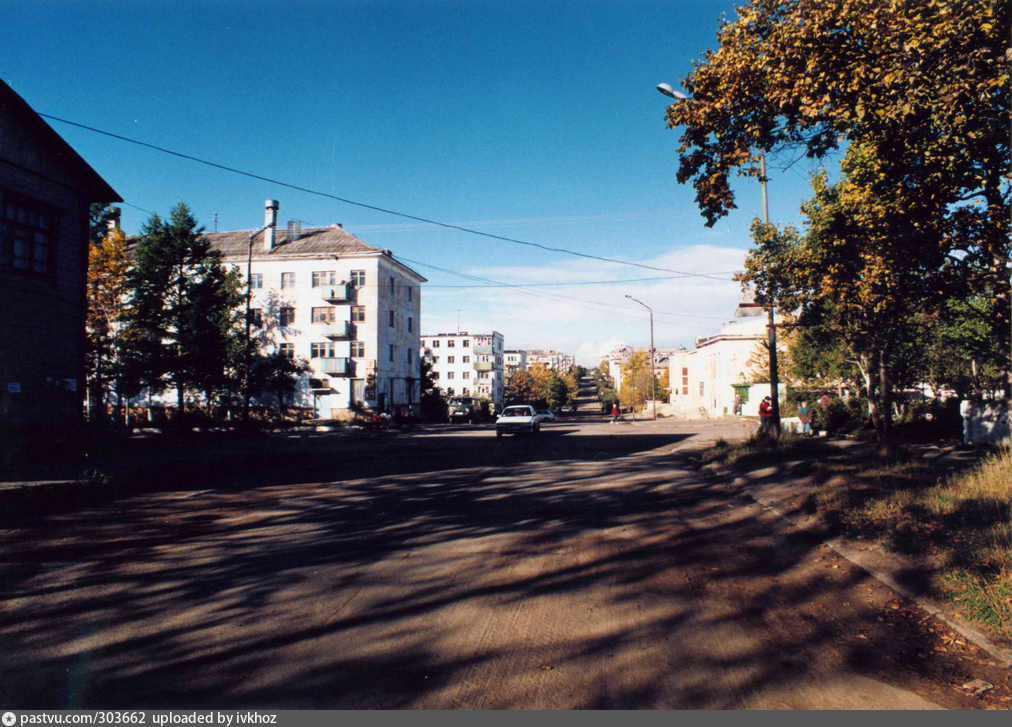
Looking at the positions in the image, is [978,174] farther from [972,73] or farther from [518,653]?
[518,653]

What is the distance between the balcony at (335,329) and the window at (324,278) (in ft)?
10.6

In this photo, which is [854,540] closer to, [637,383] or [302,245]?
[302,245]

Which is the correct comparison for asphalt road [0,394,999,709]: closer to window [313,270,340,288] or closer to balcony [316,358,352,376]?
balcony [316,358,352,376]

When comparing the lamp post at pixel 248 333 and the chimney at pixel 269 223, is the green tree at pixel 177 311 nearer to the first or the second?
the lamp post at pixel 248 333

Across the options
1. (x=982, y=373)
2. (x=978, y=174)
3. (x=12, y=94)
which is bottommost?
(x=982, y=373)

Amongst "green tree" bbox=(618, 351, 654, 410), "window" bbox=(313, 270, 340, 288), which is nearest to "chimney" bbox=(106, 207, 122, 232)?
"window" bbox=(313, 270, 340, 288)

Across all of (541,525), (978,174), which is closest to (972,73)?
(978,174)

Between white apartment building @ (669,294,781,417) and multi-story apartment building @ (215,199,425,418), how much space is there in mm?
27990

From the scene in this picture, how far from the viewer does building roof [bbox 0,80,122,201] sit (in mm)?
15703

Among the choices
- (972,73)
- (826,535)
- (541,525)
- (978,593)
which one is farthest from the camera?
(541,525)

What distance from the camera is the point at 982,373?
28.0 meters

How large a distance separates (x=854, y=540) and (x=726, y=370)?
4696cm

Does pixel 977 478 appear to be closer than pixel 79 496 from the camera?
Yes

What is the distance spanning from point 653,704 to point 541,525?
4841 mm
